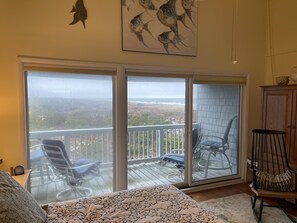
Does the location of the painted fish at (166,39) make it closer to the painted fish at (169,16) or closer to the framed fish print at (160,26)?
the framed fish print at (160,26)

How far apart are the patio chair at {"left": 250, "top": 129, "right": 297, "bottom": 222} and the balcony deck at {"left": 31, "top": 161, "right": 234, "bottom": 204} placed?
0.83 meters

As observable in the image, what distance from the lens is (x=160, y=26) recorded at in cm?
309

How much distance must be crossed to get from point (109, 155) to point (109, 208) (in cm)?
→ 139

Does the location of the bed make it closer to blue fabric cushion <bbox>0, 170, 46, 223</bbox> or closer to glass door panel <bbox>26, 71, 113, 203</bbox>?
blue fabric cushion <bbox>0, 170, 46, 223</bbox>

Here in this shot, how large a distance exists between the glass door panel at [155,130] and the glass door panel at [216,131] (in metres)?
0.34

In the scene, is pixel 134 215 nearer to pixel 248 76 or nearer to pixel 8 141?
pixel 8 141

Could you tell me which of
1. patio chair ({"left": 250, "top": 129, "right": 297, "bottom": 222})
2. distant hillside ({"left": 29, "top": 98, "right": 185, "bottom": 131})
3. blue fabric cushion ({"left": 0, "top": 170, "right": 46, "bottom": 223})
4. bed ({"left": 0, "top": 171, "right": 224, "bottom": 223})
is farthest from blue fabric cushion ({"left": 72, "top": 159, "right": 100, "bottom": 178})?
patio chair ({"left": 250, "top": 129, "right": 297, "bottom": 222})

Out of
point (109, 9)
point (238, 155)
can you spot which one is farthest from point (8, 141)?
point (238, 155)

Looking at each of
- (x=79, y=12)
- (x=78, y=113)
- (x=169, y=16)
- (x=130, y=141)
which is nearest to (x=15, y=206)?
(x=78, y=113)

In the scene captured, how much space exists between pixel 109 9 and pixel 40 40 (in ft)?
3.02

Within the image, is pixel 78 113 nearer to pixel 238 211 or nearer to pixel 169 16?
pixel 169 16

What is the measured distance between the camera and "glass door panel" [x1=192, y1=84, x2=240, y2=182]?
12.3 ft

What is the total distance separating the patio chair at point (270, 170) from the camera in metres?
2.63

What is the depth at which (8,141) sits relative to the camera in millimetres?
2459
